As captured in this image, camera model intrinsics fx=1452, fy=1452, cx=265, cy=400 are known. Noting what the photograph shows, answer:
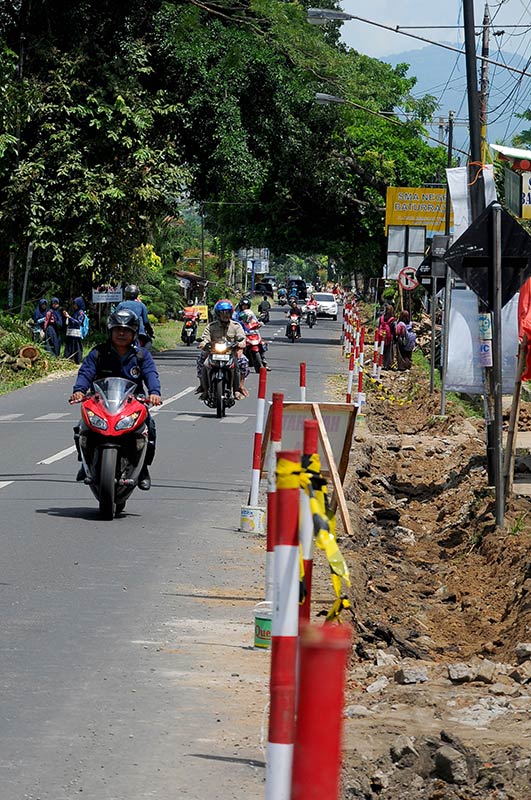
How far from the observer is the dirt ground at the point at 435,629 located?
559 cm

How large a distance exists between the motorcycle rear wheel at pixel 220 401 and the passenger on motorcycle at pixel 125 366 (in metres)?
9.30

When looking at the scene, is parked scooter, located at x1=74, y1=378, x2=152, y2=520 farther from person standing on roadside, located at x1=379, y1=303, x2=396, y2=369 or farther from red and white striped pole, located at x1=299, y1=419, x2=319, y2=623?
person standing on roadside, located at x1=379, y1=303, x2=396, y2=369

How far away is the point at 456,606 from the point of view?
10758 millimetres

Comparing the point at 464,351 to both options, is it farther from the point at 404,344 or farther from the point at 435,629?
the point at 404,344

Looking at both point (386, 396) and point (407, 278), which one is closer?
point (386, 396)

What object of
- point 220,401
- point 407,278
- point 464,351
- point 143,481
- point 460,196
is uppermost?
point 460,196

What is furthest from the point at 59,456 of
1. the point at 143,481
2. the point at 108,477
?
the point at 108,477

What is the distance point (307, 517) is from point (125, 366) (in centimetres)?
927

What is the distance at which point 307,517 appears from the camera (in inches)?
148

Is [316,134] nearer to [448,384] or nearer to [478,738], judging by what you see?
[448,384]

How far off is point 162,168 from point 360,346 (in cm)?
1022

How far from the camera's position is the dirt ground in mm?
5586

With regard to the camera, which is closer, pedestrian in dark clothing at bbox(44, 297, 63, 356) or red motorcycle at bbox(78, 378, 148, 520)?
red motorcycle at bbox(78, 378, 148, 520)

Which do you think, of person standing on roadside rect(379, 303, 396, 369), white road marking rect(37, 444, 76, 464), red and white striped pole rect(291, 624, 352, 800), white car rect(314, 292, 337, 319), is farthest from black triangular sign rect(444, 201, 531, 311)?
white car rect(314, 292, 337, 319)
